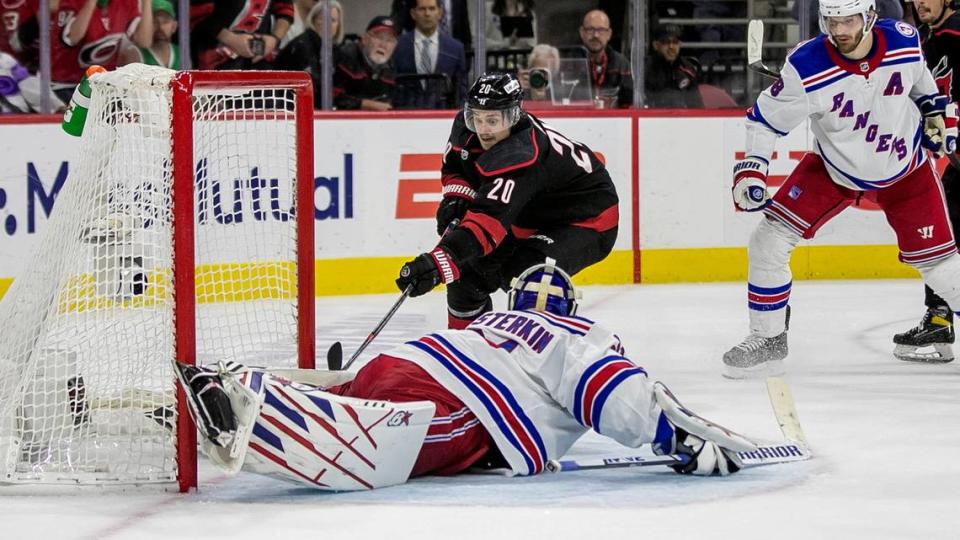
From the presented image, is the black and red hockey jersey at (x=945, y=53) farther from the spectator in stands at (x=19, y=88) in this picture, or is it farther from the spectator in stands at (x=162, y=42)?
the spectator in stands at (x=19, y=88)

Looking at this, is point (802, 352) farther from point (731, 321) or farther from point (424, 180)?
point (424, 180)

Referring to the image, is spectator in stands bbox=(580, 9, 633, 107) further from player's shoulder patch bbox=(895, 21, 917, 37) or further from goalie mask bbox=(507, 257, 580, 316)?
goalie mask bbox=(507, 257, 580, 316)

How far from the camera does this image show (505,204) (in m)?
3.94

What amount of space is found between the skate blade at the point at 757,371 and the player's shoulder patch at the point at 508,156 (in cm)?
111

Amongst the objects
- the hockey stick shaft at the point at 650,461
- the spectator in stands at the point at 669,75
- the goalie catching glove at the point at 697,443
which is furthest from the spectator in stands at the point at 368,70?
the goalie catching glove at the point at 697,443

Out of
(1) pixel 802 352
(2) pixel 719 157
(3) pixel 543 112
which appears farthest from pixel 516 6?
(1) pixel 802 352

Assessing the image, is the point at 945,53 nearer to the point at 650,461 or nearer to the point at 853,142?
the point at 853,142

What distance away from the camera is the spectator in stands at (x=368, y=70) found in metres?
6.71

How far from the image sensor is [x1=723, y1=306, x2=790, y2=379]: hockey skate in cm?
475

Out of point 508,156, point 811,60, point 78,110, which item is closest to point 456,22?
point 811,60

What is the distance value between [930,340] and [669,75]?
2.41m

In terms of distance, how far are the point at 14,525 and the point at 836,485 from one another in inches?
62.1

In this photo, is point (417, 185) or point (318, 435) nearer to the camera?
point (318, 435)

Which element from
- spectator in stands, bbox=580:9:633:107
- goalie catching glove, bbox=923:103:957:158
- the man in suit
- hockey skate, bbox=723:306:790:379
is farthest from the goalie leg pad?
spectator in stands, bbox=580:9:633:107
